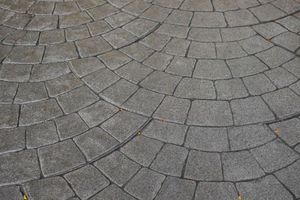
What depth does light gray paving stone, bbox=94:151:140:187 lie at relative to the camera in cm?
326

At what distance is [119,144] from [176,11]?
90.1 inches

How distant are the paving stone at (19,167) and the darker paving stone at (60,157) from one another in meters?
0.08

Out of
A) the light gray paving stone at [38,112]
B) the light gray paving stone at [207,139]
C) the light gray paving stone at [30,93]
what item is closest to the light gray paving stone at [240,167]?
the light gray paving stone at [207,139]

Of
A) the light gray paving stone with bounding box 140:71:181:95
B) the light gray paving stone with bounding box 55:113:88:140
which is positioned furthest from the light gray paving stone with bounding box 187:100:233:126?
the light gray paving stone with bounding box 55:113:88:140

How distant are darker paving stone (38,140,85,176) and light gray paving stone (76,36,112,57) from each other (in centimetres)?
134

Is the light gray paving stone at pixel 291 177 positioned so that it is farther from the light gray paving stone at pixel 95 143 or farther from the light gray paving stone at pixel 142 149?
the light gray paving stone at pixel 95 143

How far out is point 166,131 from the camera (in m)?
3.61

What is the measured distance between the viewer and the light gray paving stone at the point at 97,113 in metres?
3.73

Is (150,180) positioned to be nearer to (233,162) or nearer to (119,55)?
(233,162)

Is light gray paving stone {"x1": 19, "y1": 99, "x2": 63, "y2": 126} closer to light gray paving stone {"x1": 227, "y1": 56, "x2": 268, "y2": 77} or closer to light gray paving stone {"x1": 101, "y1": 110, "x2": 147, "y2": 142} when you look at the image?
light gray paving stone {"x1": 101, "y1": 110, "x2": 147, "y2": 142}

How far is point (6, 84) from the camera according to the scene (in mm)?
4152

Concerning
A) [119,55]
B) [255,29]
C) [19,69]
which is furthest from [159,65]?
[19,69]

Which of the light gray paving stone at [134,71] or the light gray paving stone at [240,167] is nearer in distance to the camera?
the light gray paving stone at [240,167]

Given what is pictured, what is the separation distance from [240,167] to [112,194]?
3.84 feet
